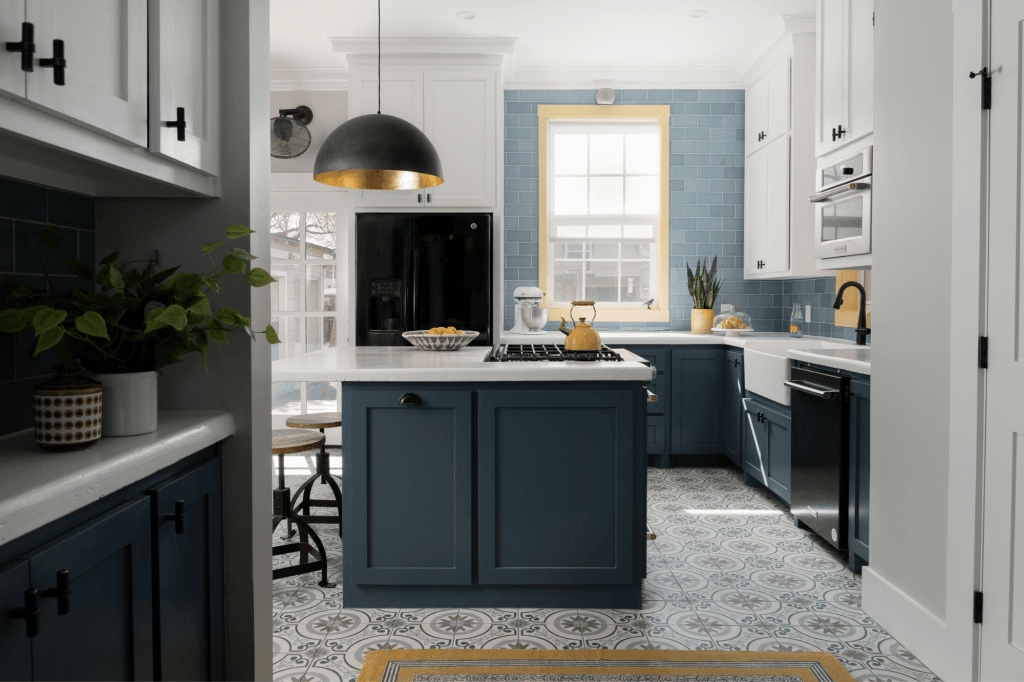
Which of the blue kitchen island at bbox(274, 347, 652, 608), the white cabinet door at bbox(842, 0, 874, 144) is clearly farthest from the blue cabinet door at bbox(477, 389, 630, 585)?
the white cabinet door at bbox(842, 0, 874, 144)

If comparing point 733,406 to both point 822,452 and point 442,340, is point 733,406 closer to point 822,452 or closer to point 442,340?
point 822,452

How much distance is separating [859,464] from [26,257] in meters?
2.86

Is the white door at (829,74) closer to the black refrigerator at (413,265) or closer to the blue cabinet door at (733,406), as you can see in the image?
the blue cabinet door at (733,406)

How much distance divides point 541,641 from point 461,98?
3.69 metres

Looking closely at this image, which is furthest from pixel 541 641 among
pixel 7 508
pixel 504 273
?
pixel 504 273

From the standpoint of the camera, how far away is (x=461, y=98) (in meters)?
4.63

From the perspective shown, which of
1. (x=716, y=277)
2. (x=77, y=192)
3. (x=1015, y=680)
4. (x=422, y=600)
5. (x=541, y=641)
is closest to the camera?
(x=77, y=192)

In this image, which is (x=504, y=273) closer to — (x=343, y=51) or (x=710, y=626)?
(x=343, y=51)

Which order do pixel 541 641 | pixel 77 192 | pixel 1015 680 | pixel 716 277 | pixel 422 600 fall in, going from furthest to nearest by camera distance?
pixel 716 277 → pixel 422 600 → pixel 541 641 → pixel 1015 680 → pixel 77 192

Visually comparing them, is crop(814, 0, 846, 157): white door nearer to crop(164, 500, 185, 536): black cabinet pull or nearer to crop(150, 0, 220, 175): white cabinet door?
crop(150, 0, 220, 175): white cabinet door

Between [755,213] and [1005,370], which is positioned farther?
[755,213]

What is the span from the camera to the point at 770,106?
15.3 feet

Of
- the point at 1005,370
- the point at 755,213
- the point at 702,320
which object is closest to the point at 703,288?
the point at 702,320

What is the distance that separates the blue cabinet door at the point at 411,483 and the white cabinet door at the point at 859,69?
87.3 inches
